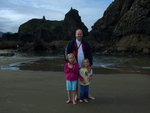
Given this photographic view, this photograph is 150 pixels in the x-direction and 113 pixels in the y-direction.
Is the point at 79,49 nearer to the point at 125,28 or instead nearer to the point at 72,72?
the point at 72,72

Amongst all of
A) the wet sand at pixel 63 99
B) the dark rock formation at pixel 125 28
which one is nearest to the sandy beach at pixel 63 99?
the wet sand at pixel 63 99

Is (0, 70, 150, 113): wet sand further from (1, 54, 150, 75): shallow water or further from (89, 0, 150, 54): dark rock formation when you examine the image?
(89, 0, 150, 54): dark rock formation

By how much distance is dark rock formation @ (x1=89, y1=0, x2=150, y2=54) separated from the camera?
48.7 meters

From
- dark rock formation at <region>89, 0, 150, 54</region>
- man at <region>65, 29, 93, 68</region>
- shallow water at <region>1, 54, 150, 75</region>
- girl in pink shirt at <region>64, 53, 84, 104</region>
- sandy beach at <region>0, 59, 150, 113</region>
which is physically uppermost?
dark rock formation at <region>89, 0, 150, 54</region>

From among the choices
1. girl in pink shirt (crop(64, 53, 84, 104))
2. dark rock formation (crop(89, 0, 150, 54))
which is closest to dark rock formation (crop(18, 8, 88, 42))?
dark rock formation (crop(89, 0, 150, 54))

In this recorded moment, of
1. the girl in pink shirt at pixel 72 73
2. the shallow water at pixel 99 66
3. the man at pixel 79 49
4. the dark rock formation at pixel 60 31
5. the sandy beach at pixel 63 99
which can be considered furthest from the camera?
the dark rock formation at pixel 60 31

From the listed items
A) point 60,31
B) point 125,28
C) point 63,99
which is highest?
point 60,31

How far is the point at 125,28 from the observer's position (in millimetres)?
57406

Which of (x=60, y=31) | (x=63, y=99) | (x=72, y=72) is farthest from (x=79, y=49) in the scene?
(x=60, y=31)

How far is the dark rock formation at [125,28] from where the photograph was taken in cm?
4865

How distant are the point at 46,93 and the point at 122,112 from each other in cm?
271

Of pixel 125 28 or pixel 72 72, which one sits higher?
pixel 125 28

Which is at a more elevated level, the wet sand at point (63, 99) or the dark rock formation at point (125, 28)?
the dark rock formation at point (125, 28)

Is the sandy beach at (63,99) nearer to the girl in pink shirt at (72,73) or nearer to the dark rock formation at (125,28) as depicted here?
the girl in pink shirt at (72,73)
